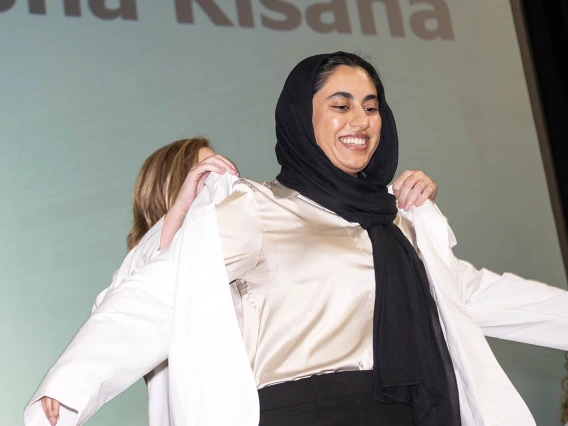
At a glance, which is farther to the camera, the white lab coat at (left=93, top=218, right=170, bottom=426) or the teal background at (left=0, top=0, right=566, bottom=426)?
the teal background at (left=0, top=0, right=566, bottom=426)

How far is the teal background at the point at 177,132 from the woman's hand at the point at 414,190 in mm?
Answer: 1291

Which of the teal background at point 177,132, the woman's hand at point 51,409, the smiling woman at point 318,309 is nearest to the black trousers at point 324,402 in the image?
the smiling woman at point 318,309

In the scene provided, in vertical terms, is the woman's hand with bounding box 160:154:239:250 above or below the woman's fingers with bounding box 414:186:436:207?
above

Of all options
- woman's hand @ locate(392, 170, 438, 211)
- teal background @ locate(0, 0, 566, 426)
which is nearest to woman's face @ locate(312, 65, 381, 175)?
woman's hand @ locate(392, 170, 438, 211)

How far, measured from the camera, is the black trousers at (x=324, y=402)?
151 cm

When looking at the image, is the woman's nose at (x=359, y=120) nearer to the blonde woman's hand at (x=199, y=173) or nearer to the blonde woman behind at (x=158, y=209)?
the blonde woman's hand at (x=199, y=173)

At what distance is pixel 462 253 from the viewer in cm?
342

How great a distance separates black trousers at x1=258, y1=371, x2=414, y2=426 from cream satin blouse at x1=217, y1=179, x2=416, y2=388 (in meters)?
0.02

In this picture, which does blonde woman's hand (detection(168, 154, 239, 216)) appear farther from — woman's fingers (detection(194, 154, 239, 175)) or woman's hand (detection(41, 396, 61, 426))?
woman's hand (detection(41, 396, 61, 426))

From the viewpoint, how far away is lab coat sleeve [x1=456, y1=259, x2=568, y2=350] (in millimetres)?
1865

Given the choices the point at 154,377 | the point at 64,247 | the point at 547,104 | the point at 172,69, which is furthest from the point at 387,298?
the point at 547,104

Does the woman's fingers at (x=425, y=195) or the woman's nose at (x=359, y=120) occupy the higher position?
the woman's nose at (x=359, y=120)

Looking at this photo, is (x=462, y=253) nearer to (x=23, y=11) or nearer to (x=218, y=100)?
(x=218, y=100)

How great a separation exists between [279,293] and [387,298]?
0.21 m
